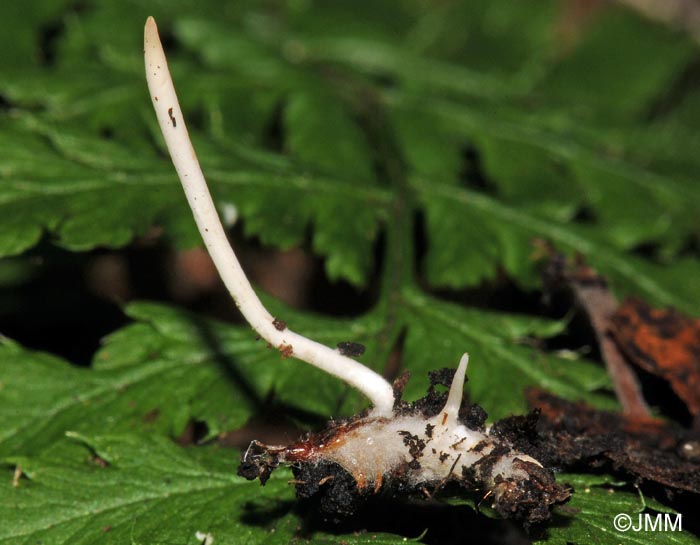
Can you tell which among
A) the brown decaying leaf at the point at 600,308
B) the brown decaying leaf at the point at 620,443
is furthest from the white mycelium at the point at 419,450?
the brown decaying leaf at the point at 600,308

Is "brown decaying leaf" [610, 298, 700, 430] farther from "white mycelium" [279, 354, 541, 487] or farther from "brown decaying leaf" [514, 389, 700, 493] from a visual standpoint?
"white mycelium" [279, 354, 541, 487]

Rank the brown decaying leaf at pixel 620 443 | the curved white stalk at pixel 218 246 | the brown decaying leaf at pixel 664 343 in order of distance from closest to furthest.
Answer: the curved white stalk at pixel 218 246 → the brown decaying leaf at pixel 620 443 → the brown decaying leaf at pixel 664 343

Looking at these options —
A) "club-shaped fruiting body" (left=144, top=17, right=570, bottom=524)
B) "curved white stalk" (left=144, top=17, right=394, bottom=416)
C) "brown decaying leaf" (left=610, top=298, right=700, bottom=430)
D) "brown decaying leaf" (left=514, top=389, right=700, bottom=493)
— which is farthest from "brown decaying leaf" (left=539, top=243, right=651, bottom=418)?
"curved white stalk" (left=144, top=17, right=394, bottom=416)

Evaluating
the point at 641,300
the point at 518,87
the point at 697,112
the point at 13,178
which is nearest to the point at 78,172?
the point at 13,178

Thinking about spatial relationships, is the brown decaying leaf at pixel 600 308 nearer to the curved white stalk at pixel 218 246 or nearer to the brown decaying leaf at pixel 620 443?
the brown decaying leaf at pixel 620 443

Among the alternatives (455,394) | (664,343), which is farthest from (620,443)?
(664,343)

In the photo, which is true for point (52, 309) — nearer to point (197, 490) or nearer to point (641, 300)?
point (197, 490)
